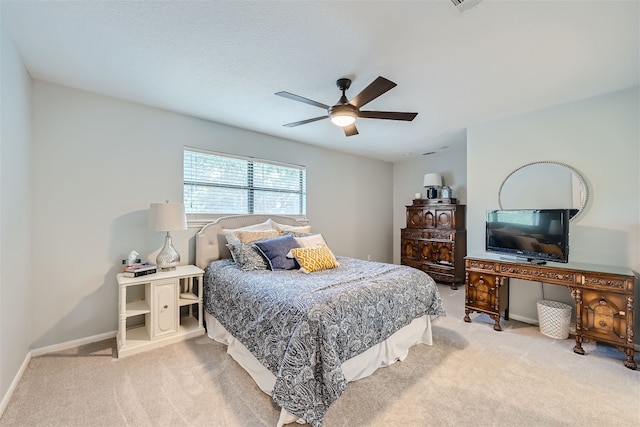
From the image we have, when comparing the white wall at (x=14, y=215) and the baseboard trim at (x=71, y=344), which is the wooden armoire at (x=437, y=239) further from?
the white wall at (x=14, y=215)

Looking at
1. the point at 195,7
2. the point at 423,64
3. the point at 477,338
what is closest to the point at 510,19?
the point at 423,64

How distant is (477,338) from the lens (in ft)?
9.36

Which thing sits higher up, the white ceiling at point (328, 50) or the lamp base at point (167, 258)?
the white ceiling at point (328, 50)

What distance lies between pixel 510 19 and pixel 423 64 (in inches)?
24.9

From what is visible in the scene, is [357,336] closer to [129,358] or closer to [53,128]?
[129,358]

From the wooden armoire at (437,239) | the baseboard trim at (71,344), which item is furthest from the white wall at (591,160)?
the baseboard trim at (71,344)

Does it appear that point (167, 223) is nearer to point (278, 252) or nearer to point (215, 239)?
point (215, 239)

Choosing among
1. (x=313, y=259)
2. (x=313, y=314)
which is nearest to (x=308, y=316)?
(x=313, y=314)

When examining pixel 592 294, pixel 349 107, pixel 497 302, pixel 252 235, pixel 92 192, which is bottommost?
pixel 497 302

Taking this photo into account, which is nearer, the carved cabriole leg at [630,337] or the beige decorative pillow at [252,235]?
A: the carved cabriole leg at [630,337]

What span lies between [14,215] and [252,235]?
1.98 metres

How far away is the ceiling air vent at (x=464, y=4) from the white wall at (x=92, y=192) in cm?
300

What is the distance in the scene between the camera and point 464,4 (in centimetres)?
158

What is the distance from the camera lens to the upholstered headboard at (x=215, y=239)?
3268 mm
